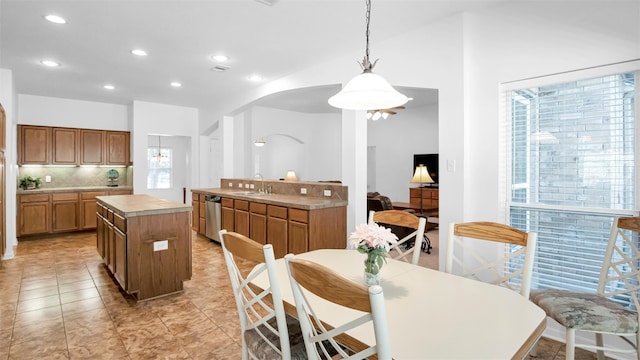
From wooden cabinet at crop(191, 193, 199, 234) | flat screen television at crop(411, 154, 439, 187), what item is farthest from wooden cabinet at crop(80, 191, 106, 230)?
flat screen television at crop(411, 154, 439, 187)

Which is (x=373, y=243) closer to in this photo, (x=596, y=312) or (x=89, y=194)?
(x=596, y=312)

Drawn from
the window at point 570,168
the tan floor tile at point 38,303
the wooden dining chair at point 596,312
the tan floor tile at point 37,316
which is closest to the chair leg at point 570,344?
the wooden dining chair at point 596,312

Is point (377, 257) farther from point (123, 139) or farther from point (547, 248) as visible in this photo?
point (123, 139)

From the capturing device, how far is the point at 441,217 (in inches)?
122

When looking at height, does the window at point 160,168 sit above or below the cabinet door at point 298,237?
above

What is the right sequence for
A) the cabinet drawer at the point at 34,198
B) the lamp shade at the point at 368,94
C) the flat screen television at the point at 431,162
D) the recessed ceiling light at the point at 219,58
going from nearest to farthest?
the lamp shade at the point at 368,94
the recessed ceiling light at the point at 219,58
the cabinet drawer at the point at 34,198
the flat screen television at the point at 431,162

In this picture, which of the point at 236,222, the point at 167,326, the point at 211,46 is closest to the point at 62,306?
the point at 167,326

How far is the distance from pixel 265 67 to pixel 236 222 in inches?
90.9

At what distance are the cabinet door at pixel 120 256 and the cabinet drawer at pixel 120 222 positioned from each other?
5 centimetres

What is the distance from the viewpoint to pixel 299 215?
390 centimetres

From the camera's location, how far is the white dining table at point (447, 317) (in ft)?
3.38

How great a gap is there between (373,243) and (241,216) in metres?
3.84

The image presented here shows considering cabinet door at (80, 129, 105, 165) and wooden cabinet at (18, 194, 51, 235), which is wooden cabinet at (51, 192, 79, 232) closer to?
wooden cabinet at (18, 194, 51, 235)

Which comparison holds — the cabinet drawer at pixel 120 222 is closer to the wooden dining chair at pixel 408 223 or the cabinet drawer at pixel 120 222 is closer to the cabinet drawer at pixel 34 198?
the wooden dining chair at pixel 408 223
